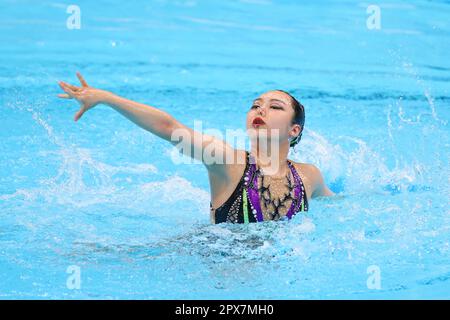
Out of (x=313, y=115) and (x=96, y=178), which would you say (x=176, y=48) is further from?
(x=96, y=178)

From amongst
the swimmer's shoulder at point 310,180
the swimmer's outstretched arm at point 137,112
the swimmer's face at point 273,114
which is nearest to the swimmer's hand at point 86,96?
the swimmer's outstretched arm at point 137,112

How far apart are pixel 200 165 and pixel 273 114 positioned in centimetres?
172

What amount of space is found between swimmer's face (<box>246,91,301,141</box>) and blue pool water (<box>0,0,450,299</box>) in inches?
14.6

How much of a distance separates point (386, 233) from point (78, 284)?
1369mm

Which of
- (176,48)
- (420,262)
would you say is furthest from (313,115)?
(420,262)

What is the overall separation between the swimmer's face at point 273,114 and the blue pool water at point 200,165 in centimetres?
37

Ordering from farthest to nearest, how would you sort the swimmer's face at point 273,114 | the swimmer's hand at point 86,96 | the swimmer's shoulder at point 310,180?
the swimmer's shoulder at point 310,180 → the swimmer's face at point 273,114 → the swimmer's hand at point 86,96

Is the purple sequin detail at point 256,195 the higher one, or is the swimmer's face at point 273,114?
the swimmer's face at point 273,114

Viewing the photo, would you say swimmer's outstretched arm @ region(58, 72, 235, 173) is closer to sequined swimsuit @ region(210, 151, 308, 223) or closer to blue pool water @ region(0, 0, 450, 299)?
sequined swimsuit @ region(210, 151, 308, 223)

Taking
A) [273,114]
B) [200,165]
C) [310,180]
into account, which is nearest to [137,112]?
[273,114]

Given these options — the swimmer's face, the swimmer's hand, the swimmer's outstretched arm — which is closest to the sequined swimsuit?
the swimmer's face

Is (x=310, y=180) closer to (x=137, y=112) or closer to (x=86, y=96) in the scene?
(x=137, y=112)

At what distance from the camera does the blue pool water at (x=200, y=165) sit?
3.14 m

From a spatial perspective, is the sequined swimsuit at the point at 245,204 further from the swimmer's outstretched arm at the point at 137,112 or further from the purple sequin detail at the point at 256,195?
the swimmer's outstretched arm at the point at 137,112
